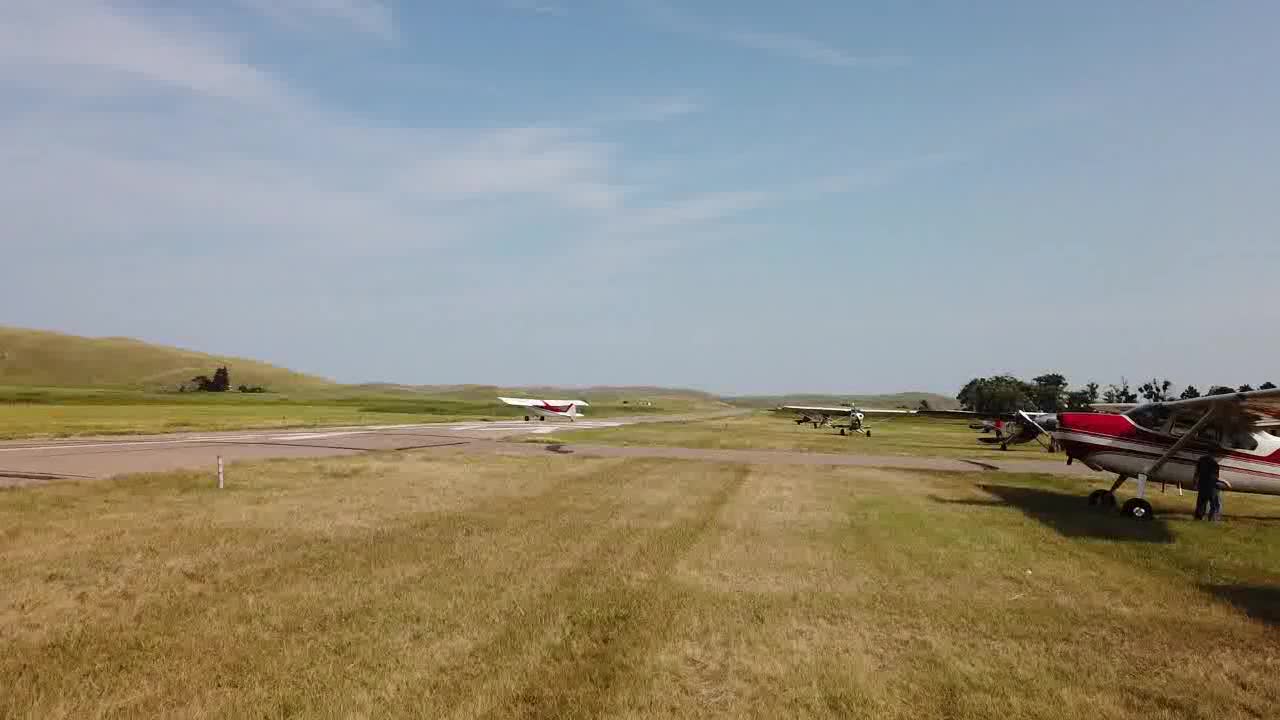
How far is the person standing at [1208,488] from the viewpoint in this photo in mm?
17875

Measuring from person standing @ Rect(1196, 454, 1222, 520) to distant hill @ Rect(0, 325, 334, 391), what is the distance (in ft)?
584

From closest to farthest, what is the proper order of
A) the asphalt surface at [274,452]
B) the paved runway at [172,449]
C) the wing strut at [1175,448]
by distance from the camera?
the wing strut at [1175,448] → the paved runway at [172,449] → the asphalt surface at [274,452]

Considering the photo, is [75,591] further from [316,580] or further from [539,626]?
[539,626]

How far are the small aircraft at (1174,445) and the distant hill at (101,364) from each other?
175842 millimetres

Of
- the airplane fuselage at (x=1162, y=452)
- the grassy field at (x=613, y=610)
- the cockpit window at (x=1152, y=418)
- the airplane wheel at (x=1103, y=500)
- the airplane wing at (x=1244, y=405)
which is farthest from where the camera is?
the airplane wheel at (x=1103, y=500)

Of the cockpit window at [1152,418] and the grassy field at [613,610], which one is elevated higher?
the cockpit window at [1152,418]

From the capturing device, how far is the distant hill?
483 ft

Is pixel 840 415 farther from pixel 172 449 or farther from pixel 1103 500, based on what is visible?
pixel 172 449

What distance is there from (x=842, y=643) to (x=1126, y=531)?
498 inches

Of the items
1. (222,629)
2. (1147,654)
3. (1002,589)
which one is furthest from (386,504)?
(1147,654)

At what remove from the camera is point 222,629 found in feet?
26.6

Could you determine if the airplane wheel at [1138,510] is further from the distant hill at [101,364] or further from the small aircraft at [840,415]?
the distant hill at [101,364]

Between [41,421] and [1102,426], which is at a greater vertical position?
[1102,426]

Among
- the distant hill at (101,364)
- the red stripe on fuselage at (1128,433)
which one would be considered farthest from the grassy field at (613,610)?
the distant hill at (101,364)
